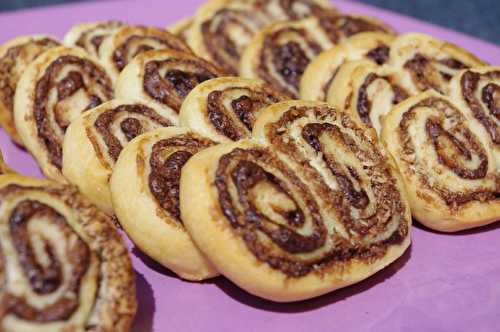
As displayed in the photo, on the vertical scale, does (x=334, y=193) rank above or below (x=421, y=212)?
above

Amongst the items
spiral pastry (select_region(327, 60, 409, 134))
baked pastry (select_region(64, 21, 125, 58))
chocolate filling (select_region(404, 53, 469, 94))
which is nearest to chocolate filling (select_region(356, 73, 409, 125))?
spiral pastry (select_region(327, 60, 409, 134))

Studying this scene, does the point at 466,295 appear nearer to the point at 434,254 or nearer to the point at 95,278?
the point at 434,254

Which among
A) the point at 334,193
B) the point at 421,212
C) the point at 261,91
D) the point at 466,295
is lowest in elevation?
the point at 466,295

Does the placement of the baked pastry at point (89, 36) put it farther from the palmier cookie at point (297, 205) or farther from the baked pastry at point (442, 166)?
the baked pastry at point (442, 166)

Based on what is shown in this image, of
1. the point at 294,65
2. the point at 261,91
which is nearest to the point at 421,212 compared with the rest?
the point at 261,91

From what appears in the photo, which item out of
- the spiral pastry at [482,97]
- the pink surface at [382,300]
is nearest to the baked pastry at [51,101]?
the pink surface at [382,300]

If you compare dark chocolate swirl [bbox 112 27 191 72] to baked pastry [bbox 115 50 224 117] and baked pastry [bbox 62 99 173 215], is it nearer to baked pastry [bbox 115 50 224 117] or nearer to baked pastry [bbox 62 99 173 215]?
baked pastry [bbox 115 50 224 117]
